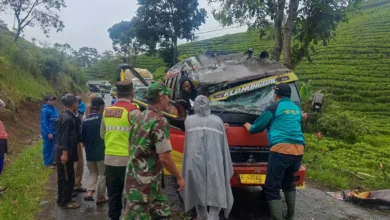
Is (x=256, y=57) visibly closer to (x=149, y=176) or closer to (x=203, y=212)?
(x=203, y=212)

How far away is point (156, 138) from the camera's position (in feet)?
11.1

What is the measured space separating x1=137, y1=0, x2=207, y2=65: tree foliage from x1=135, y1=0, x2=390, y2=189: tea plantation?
2193 millimetres

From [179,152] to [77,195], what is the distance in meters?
2.21

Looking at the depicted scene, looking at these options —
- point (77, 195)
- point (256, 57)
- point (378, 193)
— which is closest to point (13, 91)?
point (77, 195)

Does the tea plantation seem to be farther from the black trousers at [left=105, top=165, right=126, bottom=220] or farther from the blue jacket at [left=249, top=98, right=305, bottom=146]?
the black trousers at [left=105, top=165, right=126, bottom=220]

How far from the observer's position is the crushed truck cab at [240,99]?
5199 mm

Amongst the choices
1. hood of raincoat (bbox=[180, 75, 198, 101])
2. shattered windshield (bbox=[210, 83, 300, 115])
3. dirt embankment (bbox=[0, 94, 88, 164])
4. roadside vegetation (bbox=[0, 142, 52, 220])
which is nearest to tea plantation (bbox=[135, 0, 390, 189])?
shattered windshield (bbox=[210, 83, 300, 115])

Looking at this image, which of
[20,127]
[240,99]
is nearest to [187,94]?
[240,99]

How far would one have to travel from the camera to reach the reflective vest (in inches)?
165

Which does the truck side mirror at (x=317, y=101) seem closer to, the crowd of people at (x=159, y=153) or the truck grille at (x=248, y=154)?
the crowd of people at (x=159, y=153)

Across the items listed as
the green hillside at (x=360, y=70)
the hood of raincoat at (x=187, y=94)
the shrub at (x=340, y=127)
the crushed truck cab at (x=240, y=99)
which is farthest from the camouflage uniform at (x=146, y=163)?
the green hillside at (x=360, y=70)

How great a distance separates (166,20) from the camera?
111 ft

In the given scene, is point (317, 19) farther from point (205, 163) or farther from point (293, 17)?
point (205, 163)

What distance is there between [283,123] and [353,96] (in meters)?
24.1
